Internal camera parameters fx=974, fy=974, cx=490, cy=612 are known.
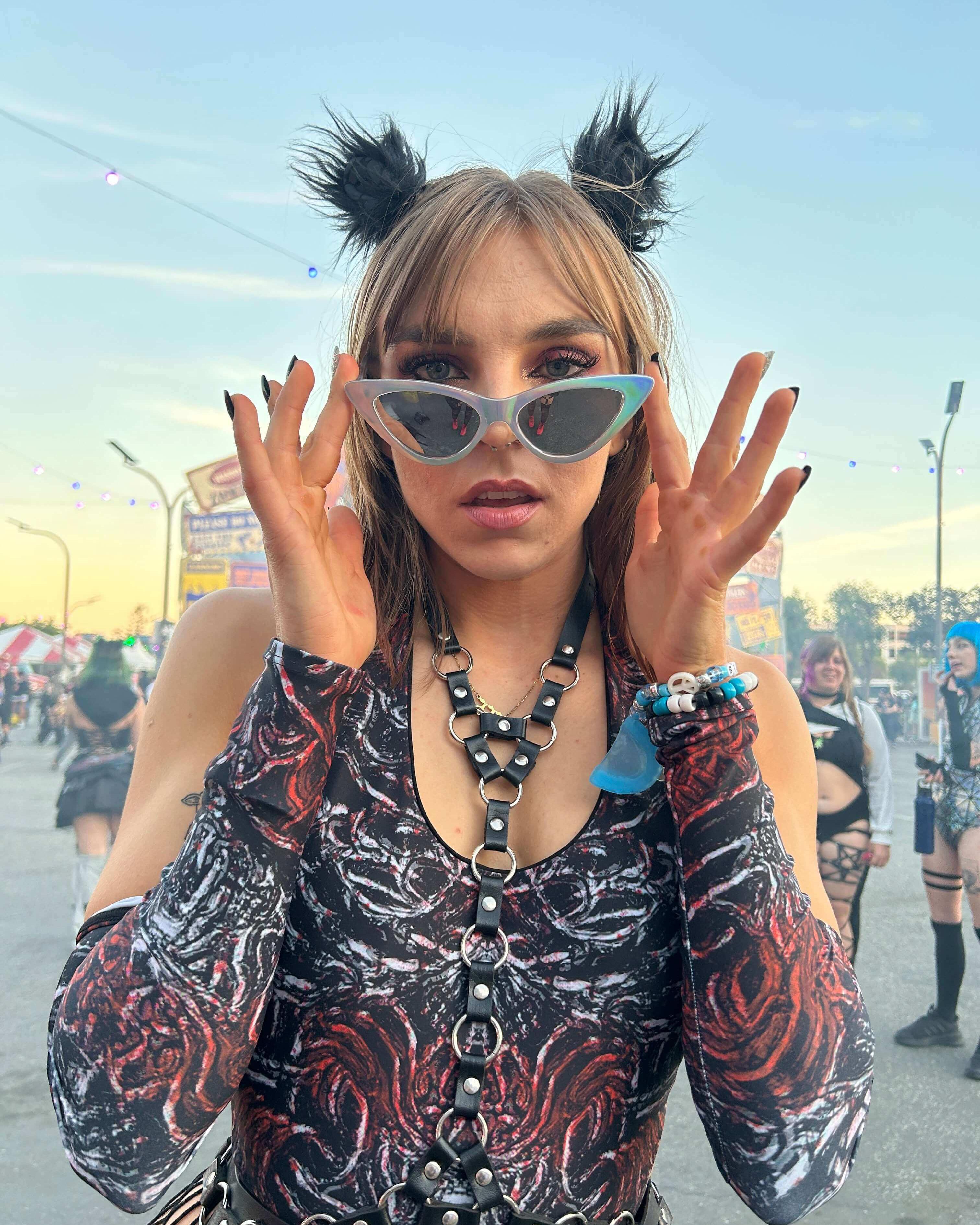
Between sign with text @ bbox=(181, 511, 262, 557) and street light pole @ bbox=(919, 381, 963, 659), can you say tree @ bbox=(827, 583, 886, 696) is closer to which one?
street light pole @ bbox=(919, 381, 963, 659)

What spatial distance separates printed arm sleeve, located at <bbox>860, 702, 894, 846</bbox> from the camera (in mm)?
5172

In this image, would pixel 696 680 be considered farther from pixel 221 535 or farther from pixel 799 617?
pixel 799 617

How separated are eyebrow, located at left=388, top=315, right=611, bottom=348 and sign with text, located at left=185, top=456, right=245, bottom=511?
38.9 ft

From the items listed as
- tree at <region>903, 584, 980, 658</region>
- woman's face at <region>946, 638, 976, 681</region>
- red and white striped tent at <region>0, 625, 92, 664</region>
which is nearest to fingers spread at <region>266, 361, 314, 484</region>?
woman's face at <region>946, 638, 976, 681</region>

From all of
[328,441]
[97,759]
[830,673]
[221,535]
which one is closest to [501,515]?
[328,441]

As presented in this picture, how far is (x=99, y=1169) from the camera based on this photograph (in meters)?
1.12

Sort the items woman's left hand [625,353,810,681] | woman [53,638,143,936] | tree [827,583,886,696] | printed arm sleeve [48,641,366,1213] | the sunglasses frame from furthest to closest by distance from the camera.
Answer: tree [827,583,886,696], woman [53,638,143,936], the sunglasses frame, woman's left hand [625,353,810,681], printed arm sleeve [48,641,366,1213]

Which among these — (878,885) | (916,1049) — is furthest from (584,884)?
(878,885)

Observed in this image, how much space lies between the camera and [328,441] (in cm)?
129

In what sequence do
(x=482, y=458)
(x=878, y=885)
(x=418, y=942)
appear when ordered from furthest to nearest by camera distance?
(x=878, y=885) → (x=482, y=458) → (x=418, y=942)

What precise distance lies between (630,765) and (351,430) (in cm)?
77

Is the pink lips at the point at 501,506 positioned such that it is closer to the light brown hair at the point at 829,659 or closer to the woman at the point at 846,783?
the woman at the point at 846,783

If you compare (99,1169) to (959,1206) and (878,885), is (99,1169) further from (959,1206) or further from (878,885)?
(878,885)

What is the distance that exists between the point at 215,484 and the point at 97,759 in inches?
295
